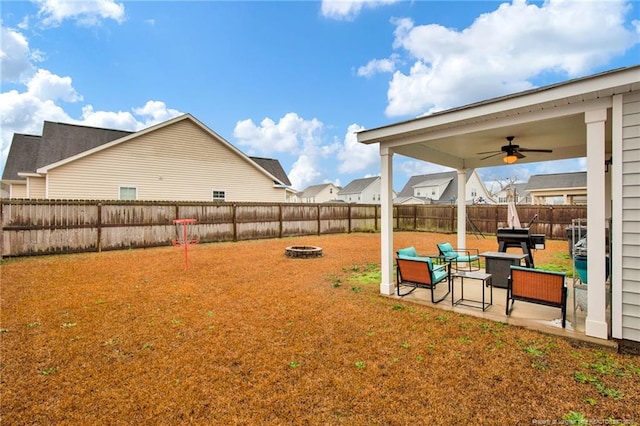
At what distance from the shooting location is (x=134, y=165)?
14.3 m

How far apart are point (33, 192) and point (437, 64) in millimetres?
19344

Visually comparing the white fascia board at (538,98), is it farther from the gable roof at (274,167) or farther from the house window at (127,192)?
the gable roof at (274,167)

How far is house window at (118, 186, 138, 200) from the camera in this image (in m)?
14.0

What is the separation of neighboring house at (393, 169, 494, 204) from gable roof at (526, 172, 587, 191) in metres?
8.27

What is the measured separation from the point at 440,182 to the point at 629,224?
36.6 m

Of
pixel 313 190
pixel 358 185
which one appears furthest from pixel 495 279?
pixel 313 190

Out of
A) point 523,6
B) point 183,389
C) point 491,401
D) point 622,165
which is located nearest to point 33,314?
point 183,389

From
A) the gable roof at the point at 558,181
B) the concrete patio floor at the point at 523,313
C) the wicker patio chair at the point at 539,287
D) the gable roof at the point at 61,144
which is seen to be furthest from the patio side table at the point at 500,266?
the gable roof at the point at 558,181

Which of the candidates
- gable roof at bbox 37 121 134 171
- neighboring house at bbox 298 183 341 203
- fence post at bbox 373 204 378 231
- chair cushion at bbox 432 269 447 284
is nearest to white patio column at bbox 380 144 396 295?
chair cushion at bbox 432 269 447 284

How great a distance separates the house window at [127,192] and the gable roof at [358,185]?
35.4m

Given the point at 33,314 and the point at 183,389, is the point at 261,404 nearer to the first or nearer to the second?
the point at 183,389

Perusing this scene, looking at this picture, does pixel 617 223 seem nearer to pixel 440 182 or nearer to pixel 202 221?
pixel 202 221

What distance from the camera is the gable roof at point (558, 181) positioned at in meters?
24.1

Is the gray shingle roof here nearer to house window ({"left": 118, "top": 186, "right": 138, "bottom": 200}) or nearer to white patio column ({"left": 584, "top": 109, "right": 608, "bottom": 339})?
house window ({"left": 118, "top": 186, "right": 138, "bottom": 200})
